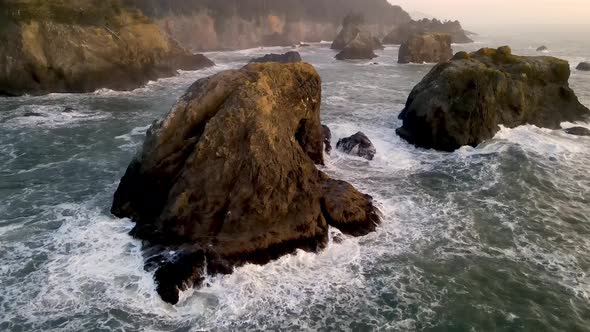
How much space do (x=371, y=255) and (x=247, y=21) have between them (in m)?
95.3

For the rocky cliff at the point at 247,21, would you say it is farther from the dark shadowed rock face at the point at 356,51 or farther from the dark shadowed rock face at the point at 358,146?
the dark shadowed rock face at the point at 358,146

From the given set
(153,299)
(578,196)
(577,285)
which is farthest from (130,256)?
(578,196)

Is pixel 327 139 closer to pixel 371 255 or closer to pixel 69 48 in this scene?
pixel 371 255

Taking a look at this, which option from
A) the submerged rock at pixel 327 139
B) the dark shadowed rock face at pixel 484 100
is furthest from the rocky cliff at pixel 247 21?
the dark shadowed rock face at pixel 484 100

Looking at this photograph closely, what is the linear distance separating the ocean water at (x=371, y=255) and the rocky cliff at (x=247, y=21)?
58051 millimetres

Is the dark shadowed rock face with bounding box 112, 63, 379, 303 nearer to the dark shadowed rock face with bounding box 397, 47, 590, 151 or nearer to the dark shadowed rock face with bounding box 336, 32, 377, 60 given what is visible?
the dark shadowed rock face with bounding box 397, 47, 590, 151

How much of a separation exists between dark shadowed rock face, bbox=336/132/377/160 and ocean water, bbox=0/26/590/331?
57 centimetres

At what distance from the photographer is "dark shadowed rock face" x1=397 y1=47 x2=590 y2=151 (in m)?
28.0

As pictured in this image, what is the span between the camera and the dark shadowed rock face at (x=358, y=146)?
2664cm

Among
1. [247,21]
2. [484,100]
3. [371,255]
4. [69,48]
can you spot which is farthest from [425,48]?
[371,255]

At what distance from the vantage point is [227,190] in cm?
1673

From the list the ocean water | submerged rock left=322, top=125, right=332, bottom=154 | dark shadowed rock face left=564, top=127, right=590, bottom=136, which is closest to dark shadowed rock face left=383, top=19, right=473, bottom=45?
dark shadowed rock face left=564, top=127, right=590, bottom=136

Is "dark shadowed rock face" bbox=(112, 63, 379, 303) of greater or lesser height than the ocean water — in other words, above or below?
above

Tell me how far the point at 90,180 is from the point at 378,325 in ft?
55.9
